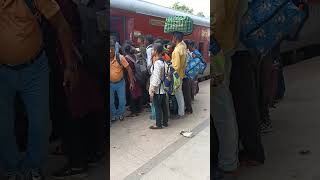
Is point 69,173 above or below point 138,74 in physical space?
below

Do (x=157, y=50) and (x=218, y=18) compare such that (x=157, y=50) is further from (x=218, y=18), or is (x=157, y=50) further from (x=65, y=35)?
(x=65, y=35)

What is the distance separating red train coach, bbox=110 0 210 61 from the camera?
1.41 m

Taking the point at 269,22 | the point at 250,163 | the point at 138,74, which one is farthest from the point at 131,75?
the point at 250,163

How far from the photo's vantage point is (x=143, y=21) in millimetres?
1498

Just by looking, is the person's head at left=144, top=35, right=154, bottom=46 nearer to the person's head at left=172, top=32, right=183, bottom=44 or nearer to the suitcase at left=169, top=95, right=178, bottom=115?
the person's head at left=172, top=32, right=183, bottom=44

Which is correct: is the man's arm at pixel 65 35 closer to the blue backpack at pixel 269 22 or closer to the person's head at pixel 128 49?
the person's head at pixel 128 49

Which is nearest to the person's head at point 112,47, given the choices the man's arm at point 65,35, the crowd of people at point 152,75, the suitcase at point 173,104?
the crowd of people at point 152,75

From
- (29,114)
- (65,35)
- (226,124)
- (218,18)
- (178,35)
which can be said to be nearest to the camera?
(178,35)

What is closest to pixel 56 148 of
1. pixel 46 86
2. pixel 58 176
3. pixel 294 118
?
pixel 58 176

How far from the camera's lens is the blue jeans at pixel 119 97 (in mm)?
1483

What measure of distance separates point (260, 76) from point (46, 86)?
3.22ft

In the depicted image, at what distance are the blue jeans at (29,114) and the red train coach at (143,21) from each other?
58 centimetres

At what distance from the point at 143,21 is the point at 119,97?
0.88 ft

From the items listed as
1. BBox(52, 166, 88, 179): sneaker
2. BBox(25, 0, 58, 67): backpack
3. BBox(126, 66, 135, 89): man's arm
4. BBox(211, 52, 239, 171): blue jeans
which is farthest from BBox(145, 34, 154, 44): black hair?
BBox(52, 166, 88, 179): sneaker
